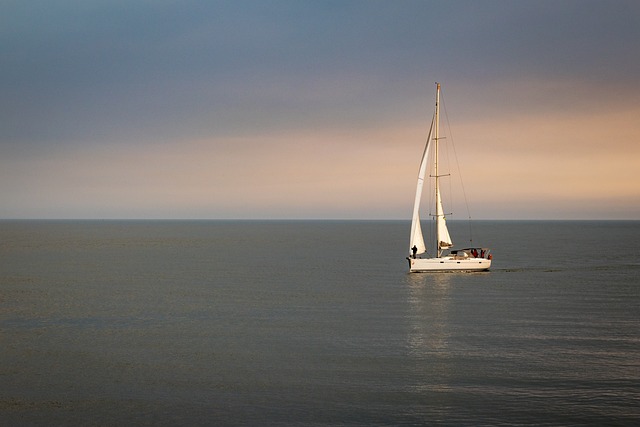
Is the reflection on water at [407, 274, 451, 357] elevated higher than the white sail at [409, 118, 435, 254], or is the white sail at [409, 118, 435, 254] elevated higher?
the white sail at [409, 118, 435, 254]

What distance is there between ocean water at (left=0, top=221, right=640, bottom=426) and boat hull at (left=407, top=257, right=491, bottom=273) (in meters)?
3.72

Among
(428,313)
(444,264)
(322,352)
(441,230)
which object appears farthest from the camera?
(441,230)

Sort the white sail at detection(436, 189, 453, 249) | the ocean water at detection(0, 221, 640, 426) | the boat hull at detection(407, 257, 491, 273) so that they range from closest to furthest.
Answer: the ocean water at detection(0, 221, 640, 426) → the boat hull at detection(407, 257, 491, 273) → the white sail at detection(436, 189, 453, 249)

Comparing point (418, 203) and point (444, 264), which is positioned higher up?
point (418, 203)

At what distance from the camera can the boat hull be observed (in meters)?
74.0

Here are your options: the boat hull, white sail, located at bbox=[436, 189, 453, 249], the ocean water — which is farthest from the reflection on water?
white sail, located at bbox=[436, 189, 453, 249]

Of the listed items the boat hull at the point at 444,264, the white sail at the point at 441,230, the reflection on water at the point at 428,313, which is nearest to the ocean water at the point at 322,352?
the reflection on water at the point at 428,313

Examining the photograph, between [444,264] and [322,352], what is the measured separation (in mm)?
40856

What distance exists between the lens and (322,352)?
119ft

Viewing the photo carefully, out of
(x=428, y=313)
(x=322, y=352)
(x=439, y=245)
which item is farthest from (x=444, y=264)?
(x=322, y=352)

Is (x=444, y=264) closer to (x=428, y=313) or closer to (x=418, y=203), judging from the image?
(x=418, y=203)

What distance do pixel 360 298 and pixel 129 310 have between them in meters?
21.1

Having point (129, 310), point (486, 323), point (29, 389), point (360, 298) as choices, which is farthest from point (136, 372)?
point (360, 298)

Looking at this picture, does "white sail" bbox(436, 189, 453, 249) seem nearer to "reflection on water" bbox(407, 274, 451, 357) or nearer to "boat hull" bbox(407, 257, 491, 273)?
"boat hull" bbox(407, 257, 491, 273)
